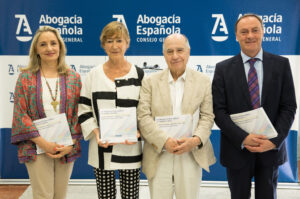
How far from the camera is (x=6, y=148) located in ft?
13.2

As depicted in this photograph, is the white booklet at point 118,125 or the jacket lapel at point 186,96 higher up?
the jacket lapel at point 186,96

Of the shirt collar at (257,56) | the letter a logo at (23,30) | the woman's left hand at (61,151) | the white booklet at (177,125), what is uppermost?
the letter a logo at (23,30)

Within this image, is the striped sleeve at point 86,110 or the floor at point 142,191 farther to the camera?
the floor at point 142,191

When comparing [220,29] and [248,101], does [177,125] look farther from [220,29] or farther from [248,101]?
[220,29]

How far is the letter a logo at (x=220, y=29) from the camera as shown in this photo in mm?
3732

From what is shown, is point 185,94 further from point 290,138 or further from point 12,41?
point 12,41

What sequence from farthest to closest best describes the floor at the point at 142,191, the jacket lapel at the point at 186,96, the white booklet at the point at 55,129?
the floor at the point at 142,191, the white booklet at the point at 55,129, the jacket lapel at the point at 186,96

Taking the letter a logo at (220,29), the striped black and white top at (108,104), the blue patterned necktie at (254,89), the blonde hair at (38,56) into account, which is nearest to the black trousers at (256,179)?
the blue patterned necktie at (254,89)

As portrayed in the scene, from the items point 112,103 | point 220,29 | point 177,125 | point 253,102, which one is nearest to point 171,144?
point 177,125

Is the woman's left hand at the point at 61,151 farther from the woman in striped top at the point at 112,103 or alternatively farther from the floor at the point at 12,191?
the floor at the point at 12,191

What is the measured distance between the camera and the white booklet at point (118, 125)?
7.36 ft

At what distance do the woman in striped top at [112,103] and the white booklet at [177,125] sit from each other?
0.27 metres

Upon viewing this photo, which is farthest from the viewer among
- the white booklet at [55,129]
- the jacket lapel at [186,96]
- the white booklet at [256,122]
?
the white booklet at [55,129]

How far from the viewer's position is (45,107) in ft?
7.70
